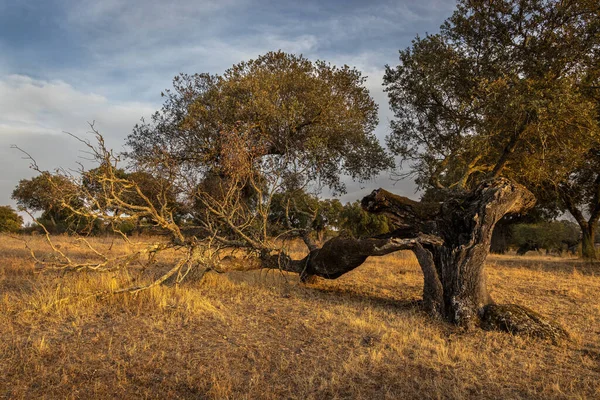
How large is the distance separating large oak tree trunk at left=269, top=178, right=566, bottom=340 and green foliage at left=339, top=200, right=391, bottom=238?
64.6 ft

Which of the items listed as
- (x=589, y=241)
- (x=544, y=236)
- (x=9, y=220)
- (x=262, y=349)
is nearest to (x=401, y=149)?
(x=262, y=349)

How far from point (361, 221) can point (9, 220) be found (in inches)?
1360

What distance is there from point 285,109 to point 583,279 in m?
12.6

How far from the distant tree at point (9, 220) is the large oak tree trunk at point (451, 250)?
38.4 meters

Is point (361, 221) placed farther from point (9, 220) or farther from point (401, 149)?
point (9, 220)

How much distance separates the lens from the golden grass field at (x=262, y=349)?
5.10m

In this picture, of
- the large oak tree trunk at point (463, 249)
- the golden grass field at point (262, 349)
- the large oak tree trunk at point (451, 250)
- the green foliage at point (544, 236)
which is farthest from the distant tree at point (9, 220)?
the green foliage at point (544, 236)

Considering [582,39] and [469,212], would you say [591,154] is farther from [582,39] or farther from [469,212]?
[469,212]

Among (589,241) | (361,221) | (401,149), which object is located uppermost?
(401,149)

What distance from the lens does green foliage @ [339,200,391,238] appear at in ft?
101

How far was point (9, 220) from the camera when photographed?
39500mm

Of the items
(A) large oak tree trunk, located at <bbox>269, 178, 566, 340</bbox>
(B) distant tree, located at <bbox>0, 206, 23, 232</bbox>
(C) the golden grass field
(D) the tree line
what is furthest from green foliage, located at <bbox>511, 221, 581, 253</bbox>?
(B) distant tree, located at <bbox>0, 206, 23, 232</bbox>

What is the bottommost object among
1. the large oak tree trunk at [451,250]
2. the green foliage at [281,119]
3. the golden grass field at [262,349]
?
the golden grass field at [262,349]

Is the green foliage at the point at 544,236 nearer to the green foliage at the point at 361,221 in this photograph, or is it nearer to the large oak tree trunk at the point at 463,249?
the green foliage at the point at 361,221
